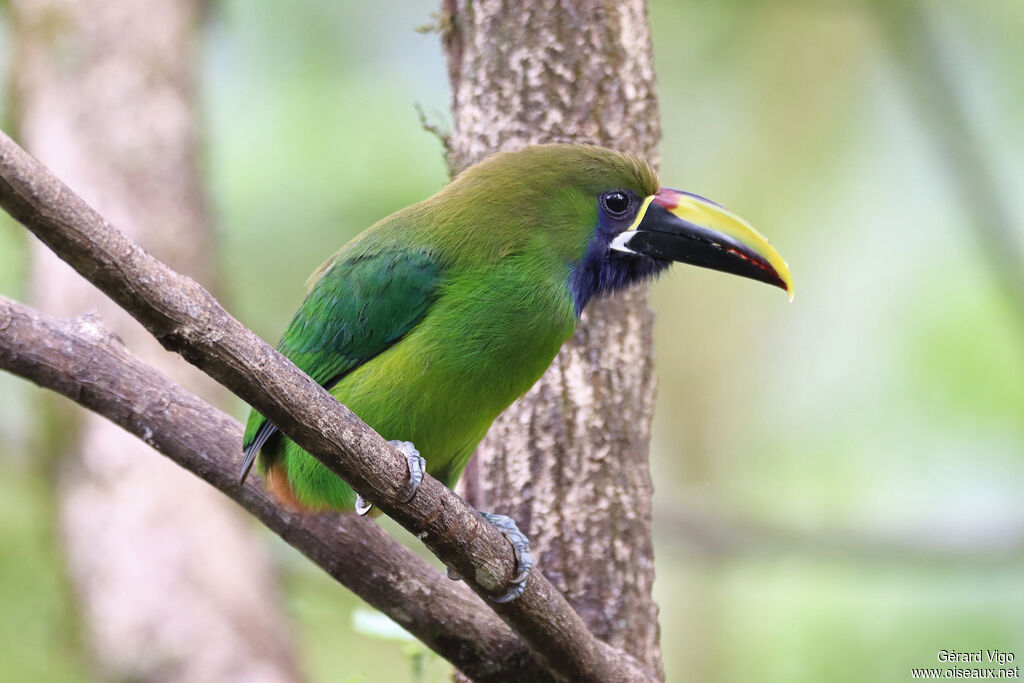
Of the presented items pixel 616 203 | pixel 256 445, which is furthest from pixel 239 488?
pixel 616 203

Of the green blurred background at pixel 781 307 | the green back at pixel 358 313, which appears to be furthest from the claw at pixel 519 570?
the green blurred background at pixel 781 307

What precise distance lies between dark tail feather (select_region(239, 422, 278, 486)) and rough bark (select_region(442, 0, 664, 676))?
695mm

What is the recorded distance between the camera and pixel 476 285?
114 inches

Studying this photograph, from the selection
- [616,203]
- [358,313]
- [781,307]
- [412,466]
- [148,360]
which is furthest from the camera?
→ [781,307]

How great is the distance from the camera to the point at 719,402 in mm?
7648

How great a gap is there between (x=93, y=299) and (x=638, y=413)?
291 centimetres

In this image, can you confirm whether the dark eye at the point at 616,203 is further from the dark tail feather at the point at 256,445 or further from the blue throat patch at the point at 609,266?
the dark tail feather at the point at 256,445

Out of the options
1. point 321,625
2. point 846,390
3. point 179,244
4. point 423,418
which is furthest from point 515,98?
point 321,625

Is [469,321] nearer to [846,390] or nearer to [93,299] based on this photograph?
[93,299]

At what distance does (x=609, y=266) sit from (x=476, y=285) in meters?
0.41

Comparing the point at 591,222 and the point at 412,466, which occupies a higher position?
the point at 591,222

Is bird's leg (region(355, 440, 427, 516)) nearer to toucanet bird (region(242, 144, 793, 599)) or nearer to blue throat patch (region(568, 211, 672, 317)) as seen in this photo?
toucanet bird (region(242, 144, 793, 599))

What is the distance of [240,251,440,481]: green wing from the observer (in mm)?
2920

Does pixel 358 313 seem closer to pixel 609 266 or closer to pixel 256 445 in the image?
pixel 256 445
